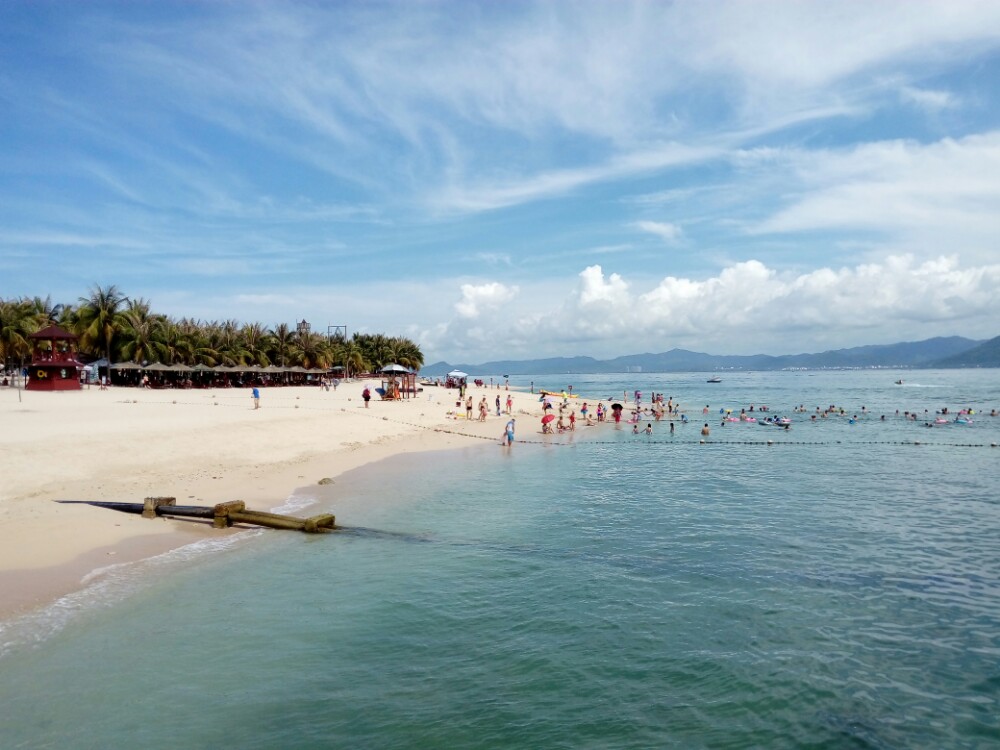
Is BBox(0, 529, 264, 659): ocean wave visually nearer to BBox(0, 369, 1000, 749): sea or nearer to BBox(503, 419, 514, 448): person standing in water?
BBox(0, 369, 1000, 749): sea

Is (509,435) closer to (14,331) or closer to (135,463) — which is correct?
(135,463)

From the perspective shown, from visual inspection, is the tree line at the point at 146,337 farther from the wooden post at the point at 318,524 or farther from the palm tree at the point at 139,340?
the wooden post at the point at 318,524

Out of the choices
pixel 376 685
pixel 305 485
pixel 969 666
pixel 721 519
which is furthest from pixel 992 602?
pixel 305 485

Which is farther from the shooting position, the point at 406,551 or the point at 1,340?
the point at 1,340

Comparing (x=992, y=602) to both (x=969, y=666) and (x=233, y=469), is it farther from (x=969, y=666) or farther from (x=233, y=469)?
(x=233, y=469)

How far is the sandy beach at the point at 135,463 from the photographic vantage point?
494 inches

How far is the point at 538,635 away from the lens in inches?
387

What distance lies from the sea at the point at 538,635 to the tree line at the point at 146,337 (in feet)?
176

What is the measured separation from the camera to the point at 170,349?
211 feet

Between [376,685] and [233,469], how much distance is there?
616 inches

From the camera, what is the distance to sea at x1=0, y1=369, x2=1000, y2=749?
7375 millimetres

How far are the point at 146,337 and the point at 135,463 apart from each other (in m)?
50.2

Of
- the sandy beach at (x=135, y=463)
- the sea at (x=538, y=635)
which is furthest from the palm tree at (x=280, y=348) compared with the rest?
the sea at (x=538, y=635)

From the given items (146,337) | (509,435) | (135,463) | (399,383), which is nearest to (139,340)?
(146,337)
